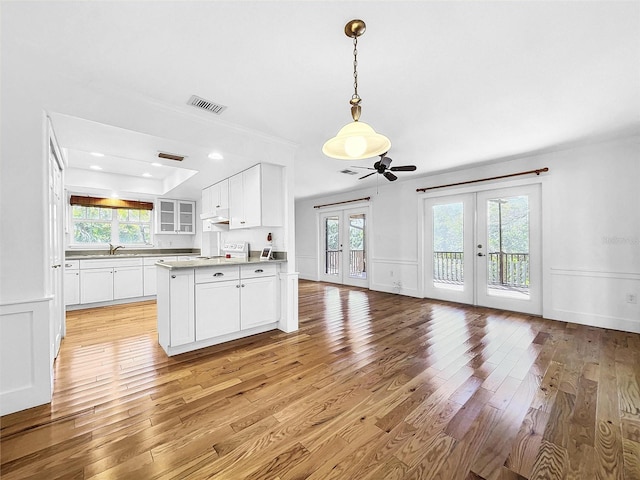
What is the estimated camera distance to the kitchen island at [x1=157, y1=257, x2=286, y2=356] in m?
2.88

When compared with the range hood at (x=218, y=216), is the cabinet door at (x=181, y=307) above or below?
below

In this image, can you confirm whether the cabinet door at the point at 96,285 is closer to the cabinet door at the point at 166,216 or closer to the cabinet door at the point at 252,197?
the cabinet door at the point at 166,216

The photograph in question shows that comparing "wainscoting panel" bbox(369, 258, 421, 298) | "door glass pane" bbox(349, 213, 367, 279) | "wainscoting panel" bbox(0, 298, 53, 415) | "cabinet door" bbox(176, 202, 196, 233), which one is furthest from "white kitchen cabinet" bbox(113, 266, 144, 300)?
"wainscoting panel" bbox(369, 258, 421, 298)

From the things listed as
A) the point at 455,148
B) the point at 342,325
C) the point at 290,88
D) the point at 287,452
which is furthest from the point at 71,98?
the point at 455,148

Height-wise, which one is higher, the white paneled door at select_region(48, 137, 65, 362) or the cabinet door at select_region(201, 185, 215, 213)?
the cabinet door at select_region(201, 185, 215, 213)

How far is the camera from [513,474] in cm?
138

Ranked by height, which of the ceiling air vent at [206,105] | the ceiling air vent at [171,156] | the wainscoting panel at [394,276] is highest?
the ceiling air vent at [206,105]

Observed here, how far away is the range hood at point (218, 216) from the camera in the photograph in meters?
4.37

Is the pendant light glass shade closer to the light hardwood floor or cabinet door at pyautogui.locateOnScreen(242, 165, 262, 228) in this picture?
the light hardwood floor

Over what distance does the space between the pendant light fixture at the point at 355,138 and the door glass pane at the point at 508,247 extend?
3.85 m

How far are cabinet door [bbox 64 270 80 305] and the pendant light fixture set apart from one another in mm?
5117

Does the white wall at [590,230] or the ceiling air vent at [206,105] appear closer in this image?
the ceiling air vent at [206,105]

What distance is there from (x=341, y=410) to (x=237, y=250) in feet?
10.3

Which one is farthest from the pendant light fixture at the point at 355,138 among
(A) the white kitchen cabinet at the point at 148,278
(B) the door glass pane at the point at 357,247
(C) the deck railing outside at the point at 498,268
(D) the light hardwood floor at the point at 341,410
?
(B) the door glass pane at the point at 357,247
